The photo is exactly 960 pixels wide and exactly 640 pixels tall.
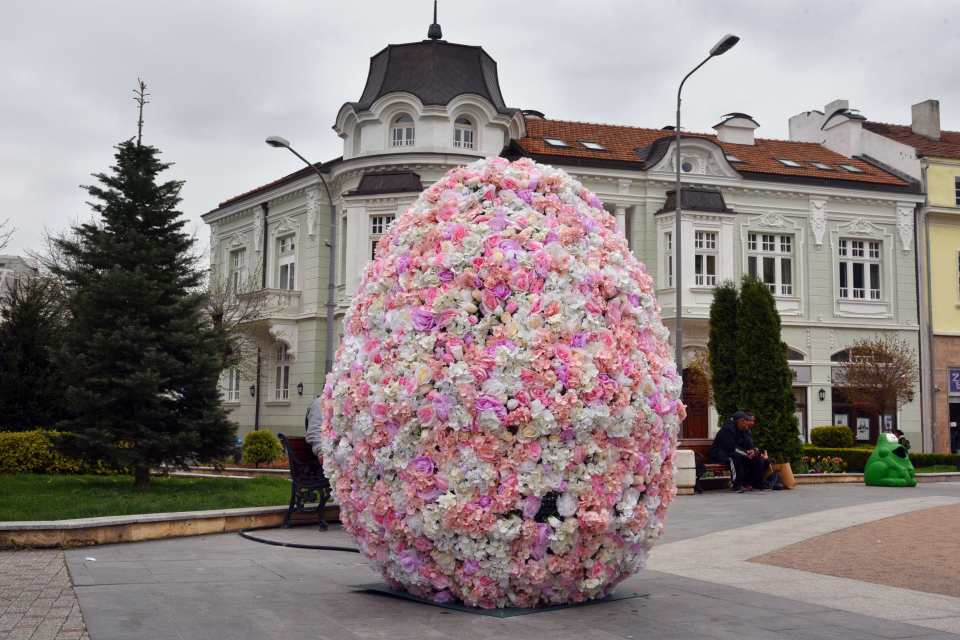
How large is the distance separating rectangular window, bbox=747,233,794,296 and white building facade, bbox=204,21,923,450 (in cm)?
6

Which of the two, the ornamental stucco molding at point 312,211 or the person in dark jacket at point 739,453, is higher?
the ornamental stucco molding at point 312,211

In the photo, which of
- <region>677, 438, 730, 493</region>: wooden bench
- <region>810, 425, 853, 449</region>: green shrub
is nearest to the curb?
<region>677, 438, 730, 493</region>: wooden bench

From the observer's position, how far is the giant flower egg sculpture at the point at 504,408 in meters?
5.79

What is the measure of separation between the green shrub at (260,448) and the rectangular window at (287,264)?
1076 centimetres

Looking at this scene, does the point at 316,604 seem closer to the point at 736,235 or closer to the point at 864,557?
the point at 864,557

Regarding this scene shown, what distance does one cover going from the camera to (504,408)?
5.76 m

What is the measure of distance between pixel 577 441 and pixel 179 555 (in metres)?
4.93

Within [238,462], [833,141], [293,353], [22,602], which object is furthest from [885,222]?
[22,602]

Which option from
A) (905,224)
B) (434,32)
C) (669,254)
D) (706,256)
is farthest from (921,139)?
(434,32)

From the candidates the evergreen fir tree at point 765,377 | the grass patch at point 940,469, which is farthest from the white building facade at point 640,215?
the evergreen fir tree at point 765,377

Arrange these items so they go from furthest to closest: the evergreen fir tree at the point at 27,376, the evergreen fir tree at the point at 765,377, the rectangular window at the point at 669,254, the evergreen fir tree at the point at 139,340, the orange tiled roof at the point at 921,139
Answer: the orange tiled roof at the point at 921,139, the rectangular window at the point at 669,254, the evergreen fir tree at the point at 765,377, the evergreen fir tree at the point at 27,376, the evergreen fir tree at the point at 139,340

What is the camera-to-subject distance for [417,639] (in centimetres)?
532

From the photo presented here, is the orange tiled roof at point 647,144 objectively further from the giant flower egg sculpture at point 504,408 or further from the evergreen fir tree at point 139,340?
the giant flower egg sculpture at point 504,408

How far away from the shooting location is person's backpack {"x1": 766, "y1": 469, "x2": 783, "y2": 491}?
17797mm
